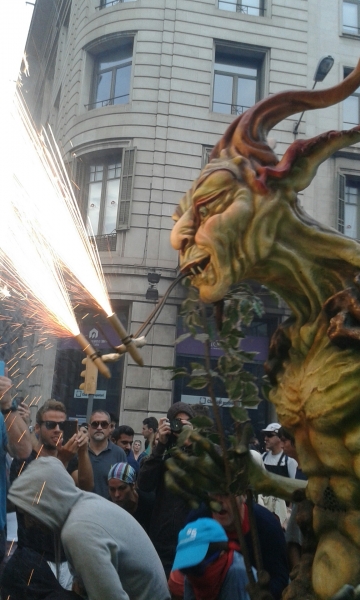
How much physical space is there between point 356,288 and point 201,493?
2.70 ft

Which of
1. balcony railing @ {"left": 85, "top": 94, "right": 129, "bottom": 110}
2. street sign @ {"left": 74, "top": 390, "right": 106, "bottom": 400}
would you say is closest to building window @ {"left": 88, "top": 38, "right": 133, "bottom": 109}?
balcony railing @ {"left": 85, "top": 94, "right": 129, "bottom": 110}

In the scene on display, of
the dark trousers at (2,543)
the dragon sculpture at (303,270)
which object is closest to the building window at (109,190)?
the dark trousers at (2,543)

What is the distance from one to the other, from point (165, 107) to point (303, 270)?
1411 centimetres

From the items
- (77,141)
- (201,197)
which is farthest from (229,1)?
(201,197)

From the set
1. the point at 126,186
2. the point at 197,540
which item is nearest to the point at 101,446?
the point at 197,540

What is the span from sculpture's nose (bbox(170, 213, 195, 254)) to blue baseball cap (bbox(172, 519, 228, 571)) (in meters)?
1.17

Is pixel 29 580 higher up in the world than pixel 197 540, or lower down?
lower down

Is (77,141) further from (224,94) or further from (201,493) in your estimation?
(201,493)

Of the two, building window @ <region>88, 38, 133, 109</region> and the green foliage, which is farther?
building window @ <region>88, 38, 133, 109</region>

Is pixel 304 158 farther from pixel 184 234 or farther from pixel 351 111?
pixel 351 111

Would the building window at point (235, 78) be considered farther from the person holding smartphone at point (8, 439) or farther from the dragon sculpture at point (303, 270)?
the dragon sculpture at point (303, 270)

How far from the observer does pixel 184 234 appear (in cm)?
204

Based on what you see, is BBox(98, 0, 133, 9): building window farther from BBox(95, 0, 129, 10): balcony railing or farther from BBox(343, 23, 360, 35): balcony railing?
BBox(343, 23, 360, 35): balcony railing

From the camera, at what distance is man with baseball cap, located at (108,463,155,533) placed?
4.53 metres
